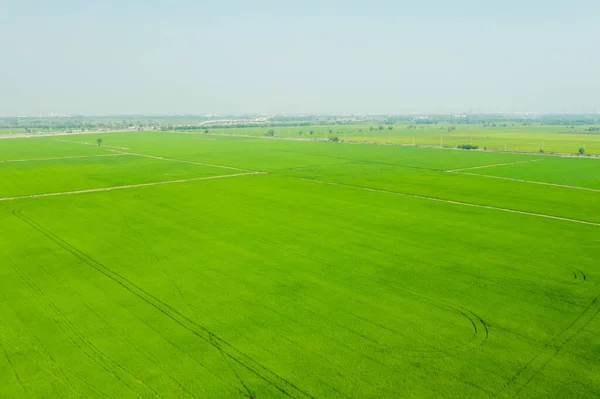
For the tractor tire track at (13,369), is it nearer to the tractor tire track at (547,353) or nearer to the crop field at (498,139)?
the tractor tire track at (547,353)

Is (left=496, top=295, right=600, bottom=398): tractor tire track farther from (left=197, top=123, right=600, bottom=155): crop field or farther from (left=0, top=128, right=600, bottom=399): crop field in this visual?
(left=197, top=123, right=600, bottom=155): crop field

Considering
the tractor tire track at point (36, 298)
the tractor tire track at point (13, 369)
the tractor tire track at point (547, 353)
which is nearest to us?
the tractor tire track at point (547, 353)

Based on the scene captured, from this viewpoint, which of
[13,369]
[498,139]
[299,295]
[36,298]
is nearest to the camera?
[13,369]

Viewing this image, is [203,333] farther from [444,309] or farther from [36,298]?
[444,309]

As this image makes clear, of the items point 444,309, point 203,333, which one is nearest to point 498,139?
point 444,309

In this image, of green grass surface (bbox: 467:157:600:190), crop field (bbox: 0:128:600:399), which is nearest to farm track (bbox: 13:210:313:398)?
crop field (bbox: 0:128:600:399)

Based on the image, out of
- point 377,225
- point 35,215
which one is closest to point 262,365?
point 377,225

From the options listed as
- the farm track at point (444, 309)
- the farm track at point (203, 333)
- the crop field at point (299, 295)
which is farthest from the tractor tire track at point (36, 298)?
the farm track at point (444, 309)
